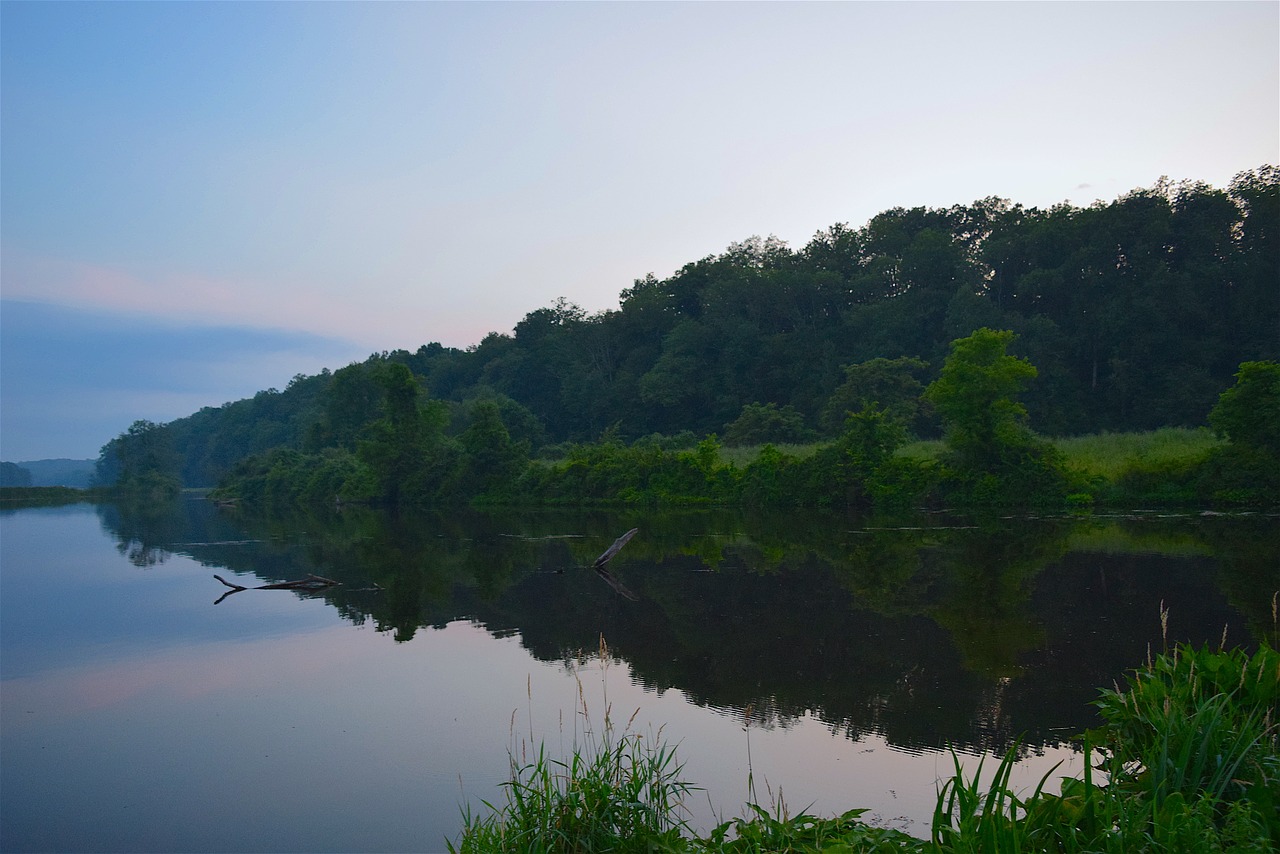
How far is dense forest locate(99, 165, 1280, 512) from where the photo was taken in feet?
140

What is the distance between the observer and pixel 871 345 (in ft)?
175

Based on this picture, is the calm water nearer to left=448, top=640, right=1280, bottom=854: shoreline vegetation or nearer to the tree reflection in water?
the tree reflection in water

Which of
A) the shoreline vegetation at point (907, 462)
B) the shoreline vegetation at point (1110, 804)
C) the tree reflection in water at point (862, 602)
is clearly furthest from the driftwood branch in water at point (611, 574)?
the shoreline vegetation at point (907, 462)

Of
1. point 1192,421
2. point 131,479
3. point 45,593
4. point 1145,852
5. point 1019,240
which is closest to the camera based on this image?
point 1145,852

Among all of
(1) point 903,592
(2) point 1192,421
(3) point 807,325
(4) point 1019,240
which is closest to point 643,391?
(3) point 807,325

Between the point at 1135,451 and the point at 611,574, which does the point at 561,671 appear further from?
the point at 1135,451

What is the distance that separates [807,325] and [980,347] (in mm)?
33997

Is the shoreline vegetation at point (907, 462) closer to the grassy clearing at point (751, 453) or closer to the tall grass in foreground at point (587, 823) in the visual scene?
the grassy clearing at point (751, 453)

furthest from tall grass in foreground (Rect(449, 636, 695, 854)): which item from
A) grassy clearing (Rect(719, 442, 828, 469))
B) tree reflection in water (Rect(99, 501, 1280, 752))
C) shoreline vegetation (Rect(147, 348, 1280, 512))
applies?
grassy clearing (Rect(719, 442, 828, 469))

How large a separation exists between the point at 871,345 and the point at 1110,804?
51.7m

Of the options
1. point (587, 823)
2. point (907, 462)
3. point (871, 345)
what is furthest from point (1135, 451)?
point (871, 345)

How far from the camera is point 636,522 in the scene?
27.6 metres

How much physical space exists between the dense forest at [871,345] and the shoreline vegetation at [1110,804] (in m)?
22.5

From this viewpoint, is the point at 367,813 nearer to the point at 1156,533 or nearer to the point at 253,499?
the point at 1156,533
